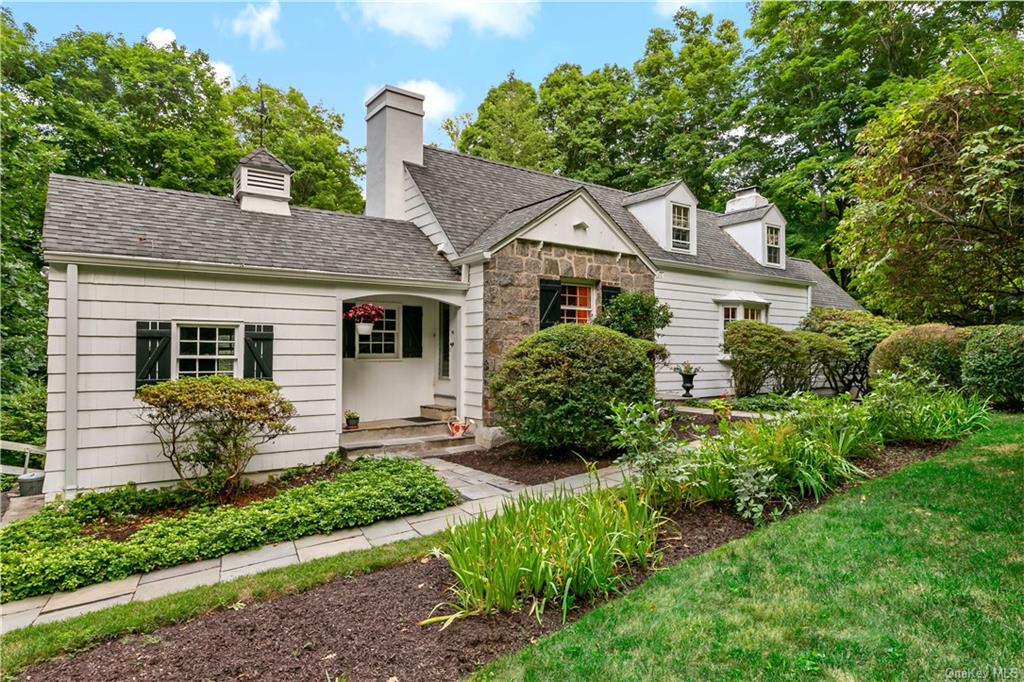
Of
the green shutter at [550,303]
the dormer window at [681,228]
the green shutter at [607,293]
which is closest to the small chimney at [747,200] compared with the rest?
the dormer window at [681,228]

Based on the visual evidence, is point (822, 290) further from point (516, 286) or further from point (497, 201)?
point (516, 286)

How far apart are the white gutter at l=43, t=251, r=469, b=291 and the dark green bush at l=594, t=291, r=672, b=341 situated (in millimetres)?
2958

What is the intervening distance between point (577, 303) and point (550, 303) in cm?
86

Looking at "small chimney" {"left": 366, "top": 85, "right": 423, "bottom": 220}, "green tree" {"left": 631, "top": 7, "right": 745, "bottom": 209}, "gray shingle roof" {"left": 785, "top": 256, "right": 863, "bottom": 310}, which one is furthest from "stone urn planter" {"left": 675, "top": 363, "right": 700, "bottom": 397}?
"green tree" {"left": 631, "top": 7, "right": 745, "bottom": 209}

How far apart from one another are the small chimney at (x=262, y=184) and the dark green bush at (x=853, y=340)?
13.1 meters

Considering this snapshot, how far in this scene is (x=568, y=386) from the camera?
7.05m

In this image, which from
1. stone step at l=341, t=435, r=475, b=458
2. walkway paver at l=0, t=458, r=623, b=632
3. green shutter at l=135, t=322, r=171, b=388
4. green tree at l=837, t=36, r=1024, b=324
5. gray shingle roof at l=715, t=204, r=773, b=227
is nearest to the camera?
walkway paver at l=0, t=458, r=623, b=632

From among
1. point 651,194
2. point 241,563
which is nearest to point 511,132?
point 651,194

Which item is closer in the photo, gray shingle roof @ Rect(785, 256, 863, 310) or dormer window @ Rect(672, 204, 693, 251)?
dormer window @ Rect(672, 204, 693, 251)

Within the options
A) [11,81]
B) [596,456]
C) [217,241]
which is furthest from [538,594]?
[11,81]

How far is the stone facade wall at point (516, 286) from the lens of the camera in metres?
8.36

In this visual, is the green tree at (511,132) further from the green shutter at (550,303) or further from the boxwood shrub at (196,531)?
the boxwood shrub at (196,531)

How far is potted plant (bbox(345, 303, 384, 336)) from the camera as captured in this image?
8.24 m

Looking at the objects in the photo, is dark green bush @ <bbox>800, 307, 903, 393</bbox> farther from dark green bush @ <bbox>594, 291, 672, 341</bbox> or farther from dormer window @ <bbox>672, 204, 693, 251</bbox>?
dark green bush @ <bbox>594, 291, 672, 341</bbox>
